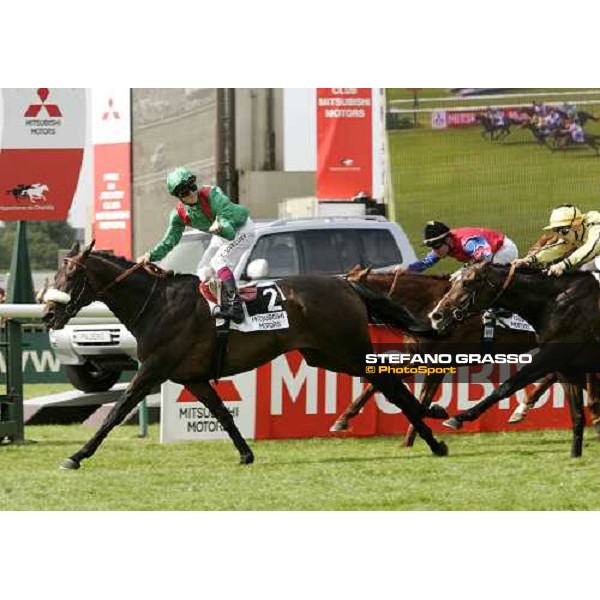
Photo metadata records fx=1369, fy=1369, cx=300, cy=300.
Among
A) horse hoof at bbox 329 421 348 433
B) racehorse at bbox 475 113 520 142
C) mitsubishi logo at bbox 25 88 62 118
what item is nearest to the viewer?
horse hoof at bbox 329 421 348 433

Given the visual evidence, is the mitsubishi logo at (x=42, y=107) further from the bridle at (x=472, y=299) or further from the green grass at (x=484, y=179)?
the green grass at (x=484, y=179)

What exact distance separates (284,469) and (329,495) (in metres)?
1.16

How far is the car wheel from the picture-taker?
44.5ft

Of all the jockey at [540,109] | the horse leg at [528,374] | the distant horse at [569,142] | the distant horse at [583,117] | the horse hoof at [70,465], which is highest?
the jockey at [540,109]

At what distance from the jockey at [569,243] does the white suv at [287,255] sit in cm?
275

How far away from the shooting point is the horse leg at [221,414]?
31.8 feet

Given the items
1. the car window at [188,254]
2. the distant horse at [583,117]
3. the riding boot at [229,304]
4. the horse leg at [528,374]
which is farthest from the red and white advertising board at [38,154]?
the distant horse at [583,117]

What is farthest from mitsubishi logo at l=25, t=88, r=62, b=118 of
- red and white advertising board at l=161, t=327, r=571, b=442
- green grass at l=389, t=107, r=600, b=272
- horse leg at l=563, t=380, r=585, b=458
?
green grass at l=389, t=107, r=600, b=272

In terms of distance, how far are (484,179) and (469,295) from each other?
18.6 m

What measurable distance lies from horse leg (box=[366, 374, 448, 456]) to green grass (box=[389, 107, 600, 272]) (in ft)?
54.5

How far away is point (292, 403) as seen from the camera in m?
11.3

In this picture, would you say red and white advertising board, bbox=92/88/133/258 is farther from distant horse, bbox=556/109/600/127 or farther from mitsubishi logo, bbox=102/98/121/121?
distant horse, bbox=556/109/600/127

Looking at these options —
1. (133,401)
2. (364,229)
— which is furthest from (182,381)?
(364,229)

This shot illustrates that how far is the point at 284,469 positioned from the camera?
31.2 ft
